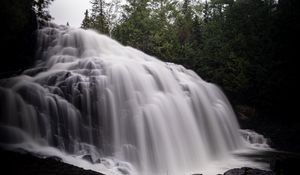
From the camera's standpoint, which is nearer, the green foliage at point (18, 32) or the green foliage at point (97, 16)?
the green foliage at point (18, 32)

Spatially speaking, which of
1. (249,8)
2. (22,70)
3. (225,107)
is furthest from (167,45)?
(22,70)

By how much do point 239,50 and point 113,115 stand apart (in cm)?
1822

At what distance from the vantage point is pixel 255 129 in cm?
2405

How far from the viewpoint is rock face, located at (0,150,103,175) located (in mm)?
8953

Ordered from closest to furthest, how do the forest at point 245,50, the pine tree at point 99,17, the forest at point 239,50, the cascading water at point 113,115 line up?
the cascading water at point 113,115, the forest at point 239,50, the forest at point 245,50, the pine tree at point 99,17

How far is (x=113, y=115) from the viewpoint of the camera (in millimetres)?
14367

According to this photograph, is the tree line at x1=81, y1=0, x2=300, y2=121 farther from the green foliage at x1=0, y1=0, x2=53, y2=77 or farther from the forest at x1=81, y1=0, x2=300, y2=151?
the green foliage at x1=0, y1=0, x2=53, y2=77

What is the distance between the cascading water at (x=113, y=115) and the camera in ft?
40.7

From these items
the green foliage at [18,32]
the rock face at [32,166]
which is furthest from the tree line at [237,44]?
the rock face at [32,166]

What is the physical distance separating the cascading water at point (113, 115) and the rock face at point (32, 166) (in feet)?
4.16

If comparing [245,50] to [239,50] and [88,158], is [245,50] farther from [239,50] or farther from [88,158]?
[88,158]

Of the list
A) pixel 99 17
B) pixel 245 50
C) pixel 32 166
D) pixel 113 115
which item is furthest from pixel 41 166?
pixel 99 17

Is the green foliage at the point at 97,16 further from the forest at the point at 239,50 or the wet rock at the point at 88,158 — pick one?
the wet rock at the point at 88,158

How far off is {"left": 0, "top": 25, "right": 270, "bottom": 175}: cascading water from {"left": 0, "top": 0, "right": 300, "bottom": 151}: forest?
99.6 inches
